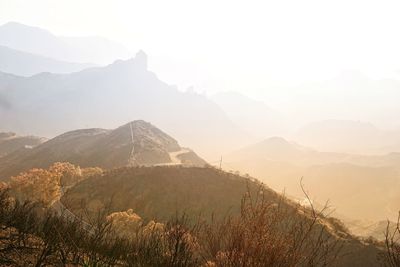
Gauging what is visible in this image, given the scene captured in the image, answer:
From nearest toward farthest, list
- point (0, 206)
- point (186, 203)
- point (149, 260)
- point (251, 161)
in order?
1. point (149, 260)
2. point (0, 206)
3. point (186, 203)
4. point (251, 161)

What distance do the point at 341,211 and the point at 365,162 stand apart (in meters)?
68.3

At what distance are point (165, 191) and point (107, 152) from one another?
4680cm

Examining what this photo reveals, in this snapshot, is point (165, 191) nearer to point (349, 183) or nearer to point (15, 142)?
point (15, 142)

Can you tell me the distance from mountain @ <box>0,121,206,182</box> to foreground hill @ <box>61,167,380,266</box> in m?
24.0

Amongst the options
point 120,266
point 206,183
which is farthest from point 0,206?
point 206,183

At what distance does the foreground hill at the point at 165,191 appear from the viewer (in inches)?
1822

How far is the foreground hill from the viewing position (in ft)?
152

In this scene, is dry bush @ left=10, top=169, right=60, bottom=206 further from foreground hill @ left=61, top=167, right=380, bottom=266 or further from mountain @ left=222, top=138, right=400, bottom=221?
mountain @ left=222, top=138, right=400, bottom=221

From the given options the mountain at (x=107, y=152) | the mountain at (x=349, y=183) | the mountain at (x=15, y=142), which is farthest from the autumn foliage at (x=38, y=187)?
the mountain at (x=15, y=142)

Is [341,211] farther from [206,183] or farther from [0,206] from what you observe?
[0,206]

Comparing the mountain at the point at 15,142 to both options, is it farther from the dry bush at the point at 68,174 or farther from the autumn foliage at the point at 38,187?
the autumn foliage at the point at 38,187

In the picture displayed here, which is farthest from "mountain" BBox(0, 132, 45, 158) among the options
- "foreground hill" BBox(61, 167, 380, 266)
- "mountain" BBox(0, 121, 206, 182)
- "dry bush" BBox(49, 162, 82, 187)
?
"foreground hill" BBox(61, 167, 380, 266)

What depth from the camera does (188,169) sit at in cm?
5681

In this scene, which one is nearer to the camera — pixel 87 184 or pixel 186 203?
pixel 186 203
